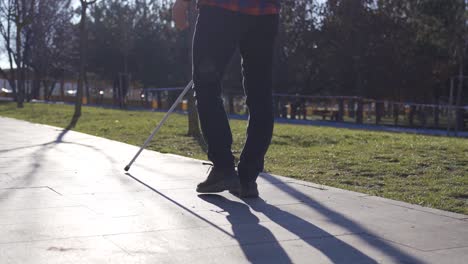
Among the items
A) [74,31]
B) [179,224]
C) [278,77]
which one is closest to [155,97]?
[278,77]

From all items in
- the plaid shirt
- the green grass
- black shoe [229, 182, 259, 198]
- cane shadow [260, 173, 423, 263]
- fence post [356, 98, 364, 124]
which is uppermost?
the plaid shirt

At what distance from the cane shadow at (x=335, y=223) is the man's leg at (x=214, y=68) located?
0.52 meters

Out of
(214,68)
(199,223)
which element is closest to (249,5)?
(214,68)

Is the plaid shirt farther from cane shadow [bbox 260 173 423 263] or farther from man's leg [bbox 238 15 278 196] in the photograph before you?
cane shadow [bbox 260 173 423 263]

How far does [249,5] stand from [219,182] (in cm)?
131

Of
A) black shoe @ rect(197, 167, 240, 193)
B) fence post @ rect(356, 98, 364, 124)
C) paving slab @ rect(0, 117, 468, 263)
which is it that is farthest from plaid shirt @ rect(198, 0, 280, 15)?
fence post @ rect(356, 98, 364, 124)

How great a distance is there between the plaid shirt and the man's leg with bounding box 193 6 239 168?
0.04 metres

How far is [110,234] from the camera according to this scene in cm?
394

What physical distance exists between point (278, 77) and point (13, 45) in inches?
808

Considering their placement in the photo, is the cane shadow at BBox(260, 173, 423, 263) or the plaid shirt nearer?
the cane shadow at BBox(260, 173, 423, 263)

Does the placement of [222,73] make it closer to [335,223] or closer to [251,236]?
[335,223]

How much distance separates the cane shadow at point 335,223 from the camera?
3600 mm

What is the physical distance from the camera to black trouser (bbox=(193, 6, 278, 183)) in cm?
525

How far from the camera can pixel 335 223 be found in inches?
173
